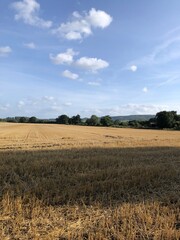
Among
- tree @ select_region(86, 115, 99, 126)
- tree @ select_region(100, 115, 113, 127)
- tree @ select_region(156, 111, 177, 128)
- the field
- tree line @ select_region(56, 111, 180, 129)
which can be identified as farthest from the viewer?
tree @ select_region(86, 115, 99, 126)

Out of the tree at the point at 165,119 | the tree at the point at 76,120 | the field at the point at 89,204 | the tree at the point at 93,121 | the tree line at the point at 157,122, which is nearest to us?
the field at the point at 89,204

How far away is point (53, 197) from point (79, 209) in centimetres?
97

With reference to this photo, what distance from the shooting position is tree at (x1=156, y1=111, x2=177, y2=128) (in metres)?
96.7

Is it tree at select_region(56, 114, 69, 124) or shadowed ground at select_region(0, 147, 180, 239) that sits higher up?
tree at select_region(56, 114, 69, 124)

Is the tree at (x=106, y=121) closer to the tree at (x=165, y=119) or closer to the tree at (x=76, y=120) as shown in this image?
the tree at (x=76, y=120)

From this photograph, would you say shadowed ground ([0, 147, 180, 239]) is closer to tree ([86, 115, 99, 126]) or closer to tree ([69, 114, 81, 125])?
tree ([86, 115, 99, 126])

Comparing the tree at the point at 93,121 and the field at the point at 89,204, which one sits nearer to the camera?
the field at the point at 89,204

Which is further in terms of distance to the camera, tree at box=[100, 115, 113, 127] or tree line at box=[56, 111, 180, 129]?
tree at box=[100, 115, 113, 127]

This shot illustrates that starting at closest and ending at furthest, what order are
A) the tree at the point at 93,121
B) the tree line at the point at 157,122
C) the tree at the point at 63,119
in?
the tree line at the point at 157,122, the tree at the point at 93,121, the tree at the point at 63,119

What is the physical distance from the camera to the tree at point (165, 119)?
96731 millimetres

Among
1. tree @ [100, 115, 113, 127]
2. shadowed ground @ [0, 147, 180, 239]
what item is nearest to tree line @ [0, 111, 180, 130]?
tree @ [100, 115, 113, 127]

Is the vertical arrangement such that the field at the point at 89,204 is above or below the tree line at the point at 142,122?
below

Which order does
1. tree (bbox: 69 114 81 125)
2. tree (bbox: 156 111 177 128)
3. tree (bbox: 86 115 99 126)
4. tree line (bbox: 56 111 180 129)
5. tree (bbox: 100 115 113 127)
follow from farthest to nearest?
tree (bbox: 69 114 81 125) < tree (bbox: 86 115 99 126) < tree (bbox: 100 115 113 127) < tree line (bbox: 56 111 180 129) < tree (bbox: 156 111 177 128)

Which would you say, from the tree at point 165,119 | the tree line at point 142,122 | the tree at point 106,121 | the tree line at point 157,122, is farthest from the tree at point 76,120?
the tree at point 165,119
